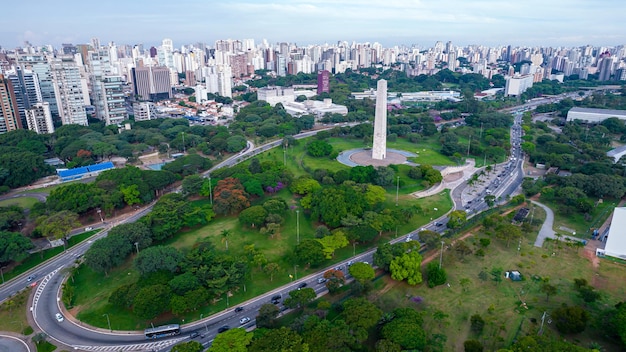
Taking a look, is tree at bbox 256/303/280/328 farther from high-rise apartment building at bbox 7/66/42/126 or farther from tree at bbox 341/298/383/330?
high-rise apartment building at bbox 7/66/42/126

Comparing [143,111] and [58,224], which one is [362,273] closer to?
[58,224]

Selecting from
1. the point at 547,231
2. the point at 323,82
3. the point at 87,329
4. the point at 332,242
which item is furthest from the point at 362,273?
the point at 323,82

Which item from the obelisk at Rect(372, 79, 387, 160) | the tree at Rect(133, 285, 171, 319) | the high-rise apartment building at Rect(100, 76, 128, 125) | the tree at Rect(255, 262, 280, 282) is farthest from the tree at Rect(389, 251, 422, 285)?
the high-rise apartment building at Rect(100, 76, 128, 125)

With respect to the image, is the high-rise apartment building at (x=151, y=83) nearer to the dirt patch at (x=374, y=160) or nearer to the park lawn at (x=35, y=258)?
the dirt patch at (x=374, y=160)

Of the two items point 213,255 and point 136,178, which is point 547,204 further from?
point 136,178

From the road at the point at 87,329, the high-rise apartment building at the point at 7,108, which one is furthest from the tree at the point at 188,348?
the high-rise apartment building at the point at 7,108
